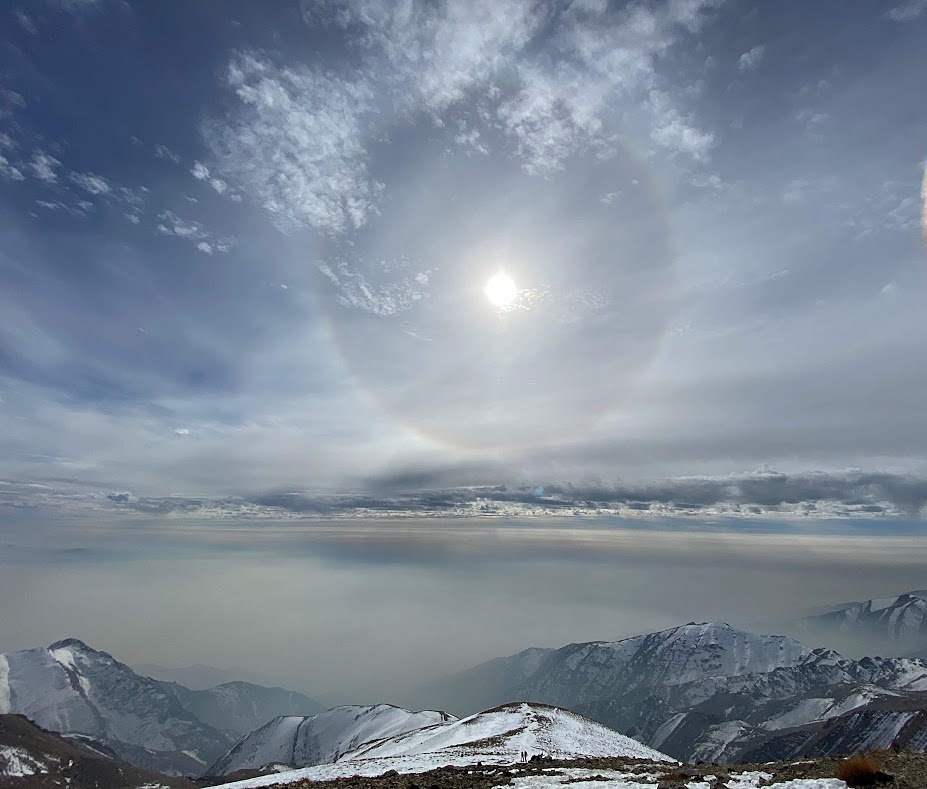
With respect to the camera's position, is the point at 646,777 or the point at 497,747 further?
the point at 497,747

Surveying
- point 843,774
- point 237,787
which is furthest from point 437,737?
point 843,774

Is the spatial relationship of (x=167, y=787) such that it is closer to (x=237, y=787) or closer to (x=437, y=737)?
(x=437, y=737)

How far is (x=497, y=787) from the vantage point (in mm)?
21547

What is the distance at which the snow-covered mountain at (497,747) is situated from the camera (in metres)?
34.9

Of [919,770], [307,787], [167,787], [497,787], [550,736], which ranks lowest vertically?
[167,787]

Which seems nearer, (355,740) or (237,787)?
(237,787)

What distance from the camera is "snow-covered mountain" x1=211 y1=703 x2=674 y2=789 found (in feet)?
115

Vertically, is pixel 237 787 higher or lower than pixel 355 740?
higher

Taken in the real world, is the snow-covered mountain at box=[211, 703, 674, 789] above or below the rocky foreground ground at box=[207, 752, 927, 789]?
below

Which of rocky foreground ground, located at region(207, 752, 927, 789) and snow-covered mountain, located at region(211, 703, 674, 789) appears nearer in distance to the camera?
rocky foreground ground, located at region(207, 752, 927, 789)

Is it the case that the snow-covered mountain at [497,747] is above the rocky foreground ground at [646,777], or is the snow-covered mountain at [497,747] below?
below

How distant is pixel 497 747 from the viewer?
4197cm

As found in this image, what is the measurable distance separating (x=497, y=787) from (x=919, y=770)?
48.4 ft

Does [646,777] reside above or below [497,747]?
above
